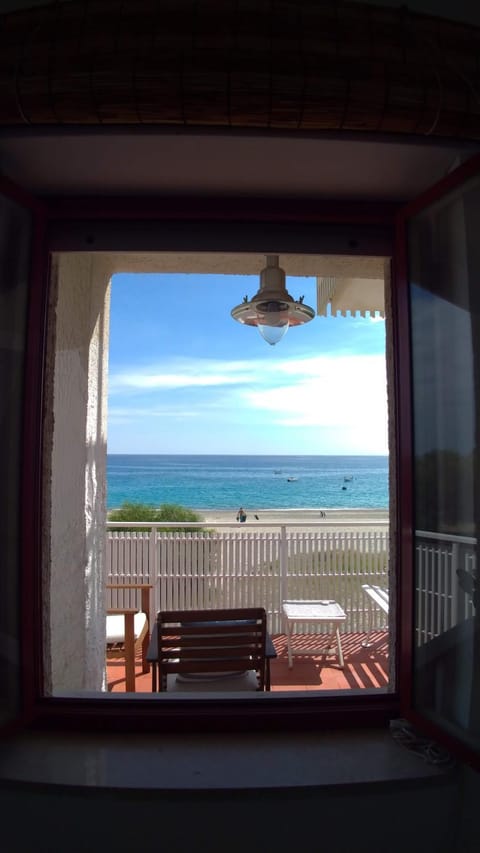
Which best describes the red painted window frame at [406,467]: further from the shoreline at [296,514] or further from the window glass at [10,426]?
the shoreline at [296,514]

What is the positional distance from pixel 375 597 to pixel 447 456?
11.0 ft

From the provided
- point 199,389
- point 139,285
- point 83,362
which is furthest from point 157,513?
point 199,389

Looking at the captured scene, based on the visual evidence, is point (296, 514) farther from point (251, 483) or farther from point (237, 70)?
point (237, 70)

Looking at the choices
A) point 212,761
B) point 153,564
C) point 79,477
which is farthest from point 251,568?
point 212,761

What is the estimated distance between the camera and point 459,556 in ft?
4.18

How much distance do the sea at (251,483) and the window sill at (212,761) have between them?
79.3ft

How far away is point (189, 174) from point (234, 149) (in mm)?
165

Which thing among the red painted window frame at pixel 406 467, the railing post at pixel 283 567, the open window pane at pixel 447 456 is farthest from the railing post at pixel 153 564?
the open window pane at pixel 447 456

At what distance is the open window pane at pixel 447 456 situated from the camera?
4.12ft

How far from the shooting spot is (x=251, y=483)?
3319 cm

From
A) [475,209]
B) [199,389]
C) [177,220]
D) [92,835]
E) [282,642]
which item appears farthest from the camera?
[199,389]

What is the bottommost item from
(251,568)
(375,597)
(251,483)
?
(251,483)

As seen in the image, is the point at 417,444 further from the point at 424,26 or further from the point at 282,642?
the point at 282,642

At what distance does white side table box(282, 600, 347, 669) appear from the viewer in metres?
4.02
